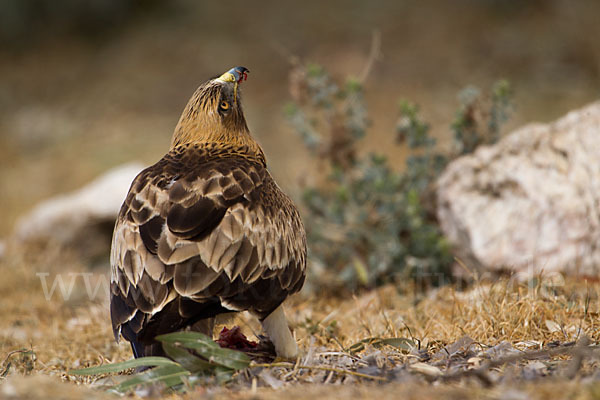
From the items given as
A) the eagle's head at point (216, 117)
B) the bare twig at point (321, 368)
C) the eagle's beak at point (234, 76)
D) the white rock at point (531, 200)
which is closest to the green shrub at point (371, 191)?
the white rock at point (531, 200)

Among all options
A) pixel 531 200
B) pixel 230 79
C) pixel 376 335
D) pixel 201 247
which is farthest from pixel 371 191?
pixel 201 247

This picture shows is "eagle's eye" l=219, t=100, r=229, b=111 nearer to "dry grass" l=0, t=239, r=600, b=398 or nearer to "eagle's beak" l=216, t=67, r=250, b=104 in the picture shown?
"eagle's beak" l=216, t=67, r=250, b=104

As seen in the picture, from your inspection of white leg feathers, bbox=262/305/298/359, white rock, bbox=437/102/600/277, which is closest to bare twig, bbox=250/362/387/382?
white leg feathers, bbox=262/305/298/359

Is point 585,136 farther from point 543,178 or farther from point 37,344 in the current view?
point 37,344

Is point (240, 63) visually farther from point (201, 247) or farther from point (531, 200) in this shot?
point (201, 247)

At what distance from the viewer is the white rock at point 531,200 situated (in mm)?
4160

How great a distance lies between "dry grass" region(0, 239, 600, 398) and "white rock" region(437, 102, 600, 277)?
26 centimetres

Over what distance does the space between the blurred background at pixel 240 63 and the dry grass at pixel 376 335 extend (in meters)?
Result: 2.61

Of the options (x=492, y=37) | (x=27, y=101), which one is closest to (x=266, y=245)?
(x=492, y=37)

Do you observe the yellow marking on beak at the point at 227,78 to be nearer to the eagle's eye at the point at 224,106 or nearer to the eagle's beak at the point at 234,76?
the eagle's beak at the point at 234,76

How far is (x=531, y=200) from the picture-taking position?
14.2ft

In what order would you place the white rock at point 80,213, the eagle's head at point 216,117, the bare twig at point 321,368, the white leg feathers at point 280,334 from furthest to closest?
the white rock at point 80,213, the eagle's head at point 216,117, the white leg feathers at point 280,334, the bare twig at point 321,368

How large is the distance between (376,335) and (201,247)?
1.29 metres

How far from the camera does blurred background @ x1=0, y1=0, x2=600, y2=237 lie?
28.3 feet
